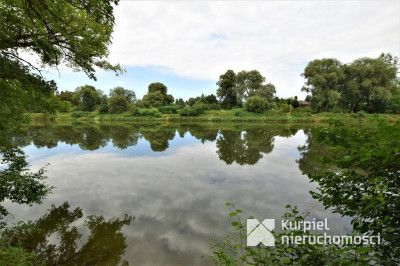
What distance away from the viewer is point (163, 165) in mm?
10852

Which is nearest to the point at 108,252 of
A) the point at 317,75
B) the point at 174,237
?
the point at 174,237

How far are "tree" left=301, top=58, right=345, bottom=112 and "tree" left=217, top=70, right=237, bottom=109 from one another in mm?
16926

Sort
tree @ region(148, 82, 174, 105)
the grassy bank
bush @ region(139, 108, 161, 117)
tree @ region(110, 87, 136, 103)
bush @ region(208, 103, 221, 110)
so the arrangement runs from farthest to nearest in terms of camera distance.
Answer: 1. tree @ region(148, 82, 174, 105)
2. tree @ region(110, 87, 136, 103)
3. bush @ region(208, 103, 221, 110)
4. bush @ region(139, 108, 161, 117)
5. the grassy bank

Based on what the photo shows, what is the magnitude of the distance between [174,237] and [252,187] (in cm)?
405

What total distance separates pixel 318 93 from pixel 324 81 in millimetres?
2489

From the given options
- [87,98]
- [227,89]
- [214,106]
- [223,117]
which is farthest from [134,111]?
[227,89]

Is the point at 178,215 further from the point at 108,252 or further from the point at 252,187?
the point at 252,187

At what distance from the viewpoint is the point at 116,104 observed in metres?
50.5

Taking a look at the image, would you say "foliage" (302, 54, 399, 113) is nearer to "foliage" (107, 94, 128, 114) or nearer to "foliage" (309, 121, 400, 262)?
"foliage" (309, 121, 400, 262)

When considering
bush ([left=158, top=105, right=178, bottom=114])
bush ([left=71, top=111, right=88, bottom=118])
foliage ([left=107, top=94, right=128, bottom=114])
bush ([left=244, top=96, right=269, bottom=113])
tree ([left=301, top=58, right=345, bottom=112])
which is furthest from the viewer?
bush ([left=71, top=111, right=88, bottom=118])

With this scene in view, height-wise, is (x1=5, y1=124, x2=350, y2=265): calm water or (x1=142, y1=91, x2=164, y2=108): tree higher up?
(x1=142, y1=91, x2=164, y2=108): tree

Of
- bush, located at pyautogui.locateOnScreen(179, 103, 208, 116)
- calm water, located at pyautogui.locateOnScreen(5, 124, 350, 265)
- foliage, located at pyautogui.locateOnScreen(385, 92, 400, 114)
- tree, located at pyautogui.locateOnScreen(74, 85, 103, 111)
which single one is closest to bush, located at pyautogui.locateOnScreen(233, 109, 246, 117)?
bush, located at pyautogui.locateOnScreen(179, 103, 208, 116)

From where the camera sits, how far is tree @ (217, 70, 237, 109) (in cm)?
5153

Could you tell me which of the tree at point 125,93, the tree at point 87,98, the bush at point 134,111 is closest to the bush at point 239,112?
the bush at point 134,111
